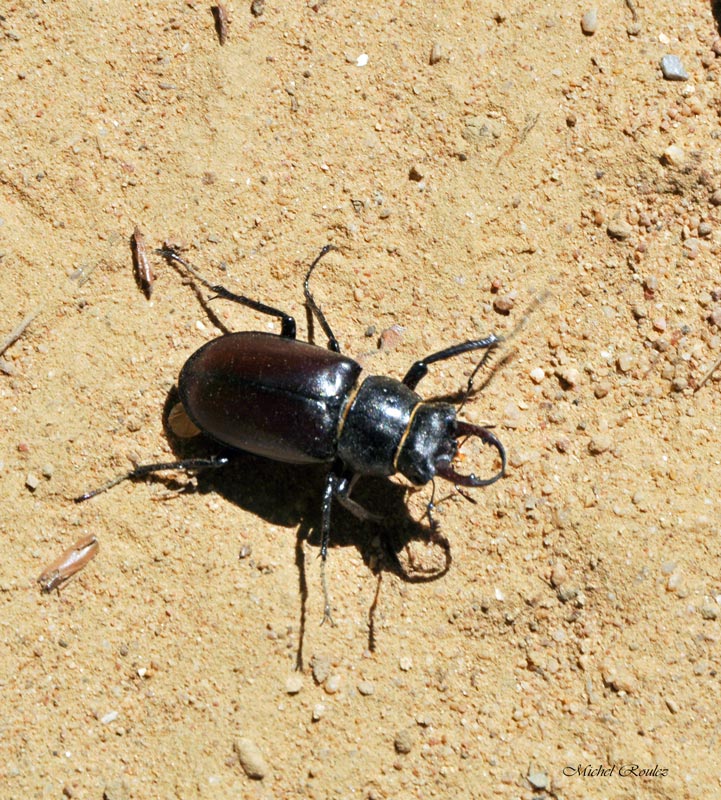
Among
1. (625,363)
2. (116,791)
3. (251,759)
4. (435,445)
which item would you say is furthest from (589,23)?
(116,791)

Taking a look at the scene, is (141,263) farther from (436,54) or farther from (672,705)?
(672,705)

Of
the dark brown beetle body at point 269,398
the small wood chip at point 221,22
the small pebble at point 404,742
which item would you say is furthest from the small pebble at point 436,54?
the small pebble at point 404,742

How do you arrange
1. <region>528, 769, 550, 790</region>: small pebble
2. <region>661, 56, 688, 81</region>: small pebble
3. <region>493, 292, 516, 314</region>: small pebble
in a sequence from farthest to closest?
<region>661, 56, 688, 81</region>: small pebble, <region>493, 292, 516, 314</region>: small pebble, <region>528, 769, 550, 790</region>: small pebble

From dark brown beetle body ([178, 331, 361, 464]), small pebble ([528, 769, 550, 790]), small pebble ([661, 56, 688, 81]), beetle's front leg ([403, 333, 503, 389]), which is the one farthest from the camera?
small pebble ([661, 56, 688, 81])

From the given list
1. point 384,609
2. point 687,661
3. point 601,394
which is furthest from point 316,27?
point 687,661

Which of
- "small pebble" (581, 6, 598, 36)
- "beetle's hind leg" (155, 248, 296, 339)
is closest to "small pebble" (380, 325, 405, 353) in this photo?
"beetle's hind leg" (155, 248, 296, 339)

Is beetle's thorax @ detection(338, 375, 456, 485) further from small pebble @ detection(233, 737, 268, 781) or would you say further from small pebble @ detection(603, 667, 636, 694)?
small pebble @ detection(233, 737, 268, 781)
